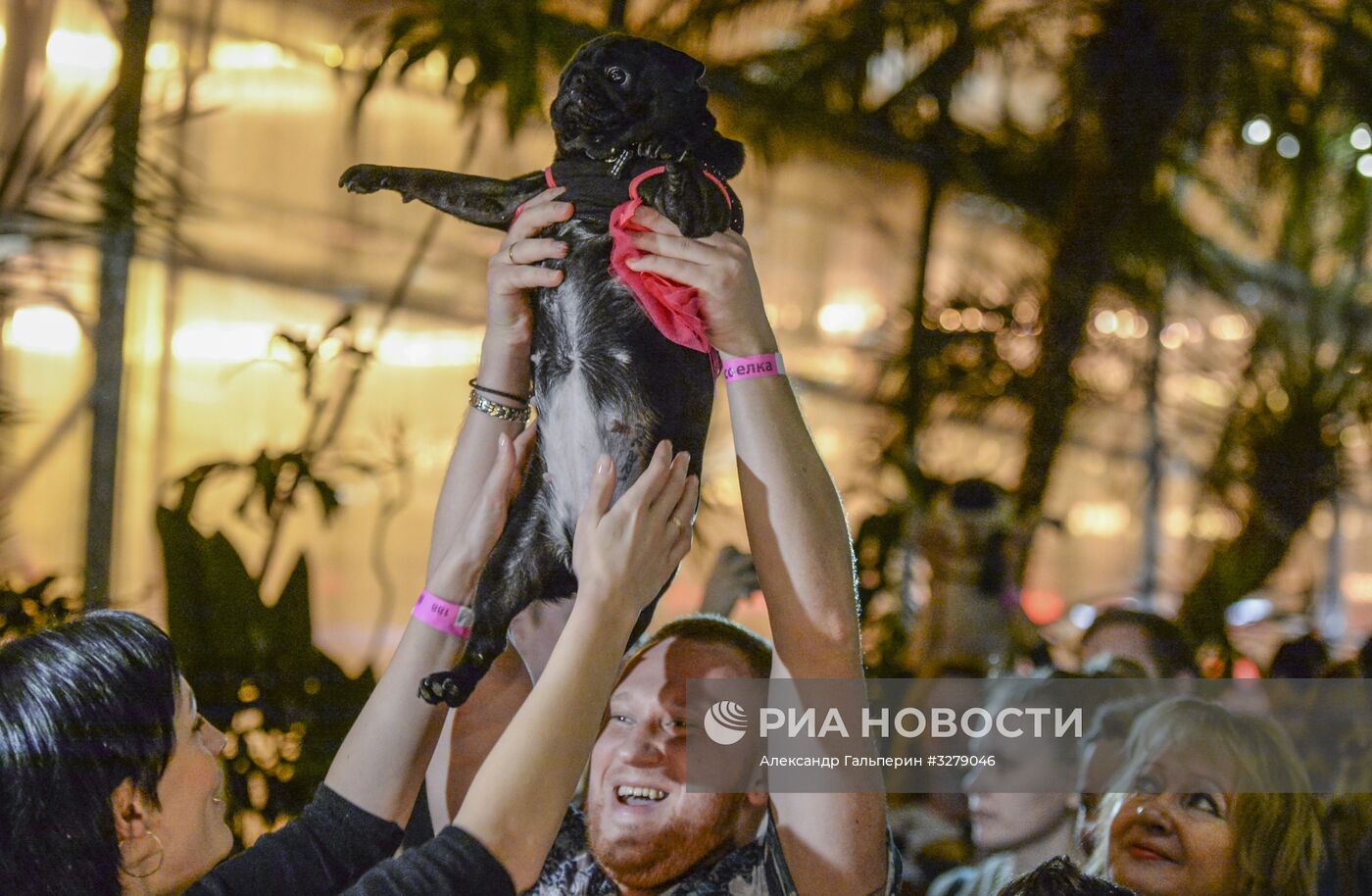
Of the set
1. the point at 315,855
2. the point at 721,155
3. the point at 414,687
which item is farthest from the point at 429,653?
the point at 721,155

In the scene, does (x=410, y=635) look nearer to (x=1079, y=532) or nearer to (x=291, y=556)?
(x=291, y=556)

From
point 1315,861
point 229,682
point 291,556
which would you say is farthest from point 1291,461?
point 229,682

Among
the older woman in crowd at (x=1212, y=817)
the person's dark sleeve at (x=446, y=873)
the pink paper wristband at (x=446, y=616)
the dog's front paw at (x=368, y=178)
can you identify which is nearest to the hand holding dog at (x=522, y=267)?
the dog's front paw at (x=368, y=178)

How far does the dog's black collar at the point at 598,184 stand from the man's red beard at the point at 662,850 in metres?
0.51

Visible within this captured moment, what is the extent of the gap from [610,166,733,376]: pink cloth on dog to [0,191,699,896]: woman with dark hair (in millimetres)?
54

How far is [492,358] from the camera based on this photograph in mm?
1001

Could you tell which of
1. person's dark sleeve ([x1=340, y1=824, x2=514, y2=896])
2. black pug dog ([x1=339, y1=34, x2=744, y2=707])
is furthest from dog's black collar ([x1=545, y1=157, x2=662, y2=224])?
person's dark sleeve ([x1=340, y1=824, x2=514, y2=896])

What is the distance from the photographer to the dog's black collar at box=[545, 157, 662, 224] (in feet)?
3.02

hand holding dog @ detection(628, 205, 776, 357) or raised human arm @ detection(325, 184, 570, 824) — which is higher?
hand holding dog @ detection(628, 205, 776, 357)

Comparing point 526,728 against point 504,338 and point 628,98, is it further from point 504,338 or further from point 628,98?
point 628,98

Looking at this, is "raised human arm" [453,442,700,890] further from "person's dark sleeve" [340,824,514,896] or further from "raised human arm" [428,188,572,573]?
"raised human arm" [428,188,572,573]

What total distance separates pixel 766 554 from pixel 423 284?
1454mm

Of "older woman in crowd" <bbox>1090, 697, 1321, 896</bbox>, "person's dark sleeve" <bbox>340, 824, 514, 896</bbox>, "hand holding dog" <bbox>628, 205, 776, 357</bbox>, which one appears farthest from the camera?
"older woman in crowd" <bbox>1090, 697, 1321, 896</bbox>

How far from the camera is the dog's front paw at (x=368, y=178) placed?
970 mm
